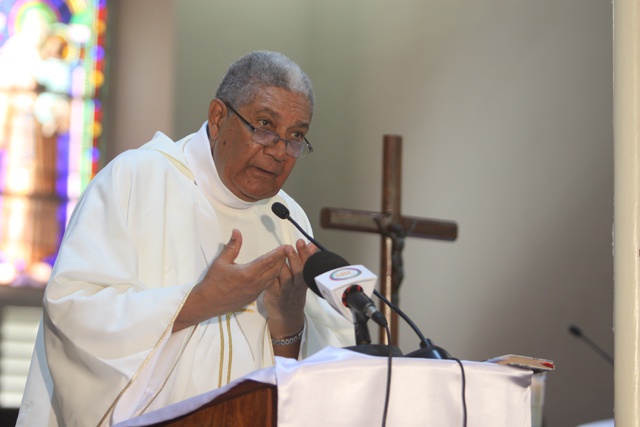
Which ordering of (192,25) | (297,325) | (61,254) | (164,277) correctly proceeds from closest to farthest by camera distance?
(61,254) → (164,277) → (297,325) → (192,25)

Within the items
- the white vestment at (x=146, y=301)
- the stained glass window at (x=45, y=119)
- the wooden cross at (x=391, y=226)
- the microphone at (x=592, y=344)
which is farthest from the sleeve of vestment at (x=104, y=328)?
the stained glass window at (x=45, y=119)

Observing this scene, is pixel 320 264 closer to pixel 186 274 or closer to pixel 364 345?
pixel 364 345

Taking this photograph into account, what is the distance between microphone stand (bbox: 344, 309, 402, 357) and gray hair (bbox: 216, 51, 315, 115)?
124cm

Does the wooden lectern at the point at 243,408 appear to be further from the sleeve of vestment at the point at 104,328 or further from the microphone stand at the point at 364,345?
the sleeve of vestment at the point at 104,328

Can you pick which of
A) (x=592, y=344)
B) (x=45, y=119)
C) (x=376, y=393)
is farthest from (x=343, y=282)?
(x=45, y=119)

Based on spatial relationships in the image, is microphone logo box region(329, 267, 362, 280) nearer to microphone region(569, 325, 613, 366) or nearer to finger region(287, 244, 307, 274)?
finger region(287, 244, 307, 274)

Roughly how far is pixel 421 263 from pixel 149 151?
13.2 feet

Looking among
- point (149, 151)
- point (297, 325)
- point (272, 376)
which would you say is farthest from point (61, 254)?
point (272, 376)

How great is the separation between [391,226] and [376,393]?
3781 millimetres

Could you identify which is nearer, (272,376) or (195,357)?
(272,376)

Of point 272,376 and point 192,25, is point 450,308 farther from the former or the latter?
point 272,376

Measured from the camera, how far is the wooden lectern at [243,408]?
6.80ft

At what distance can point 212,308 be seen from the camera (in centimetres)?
271

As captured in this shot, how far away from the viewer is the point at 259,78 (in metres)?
3.32
